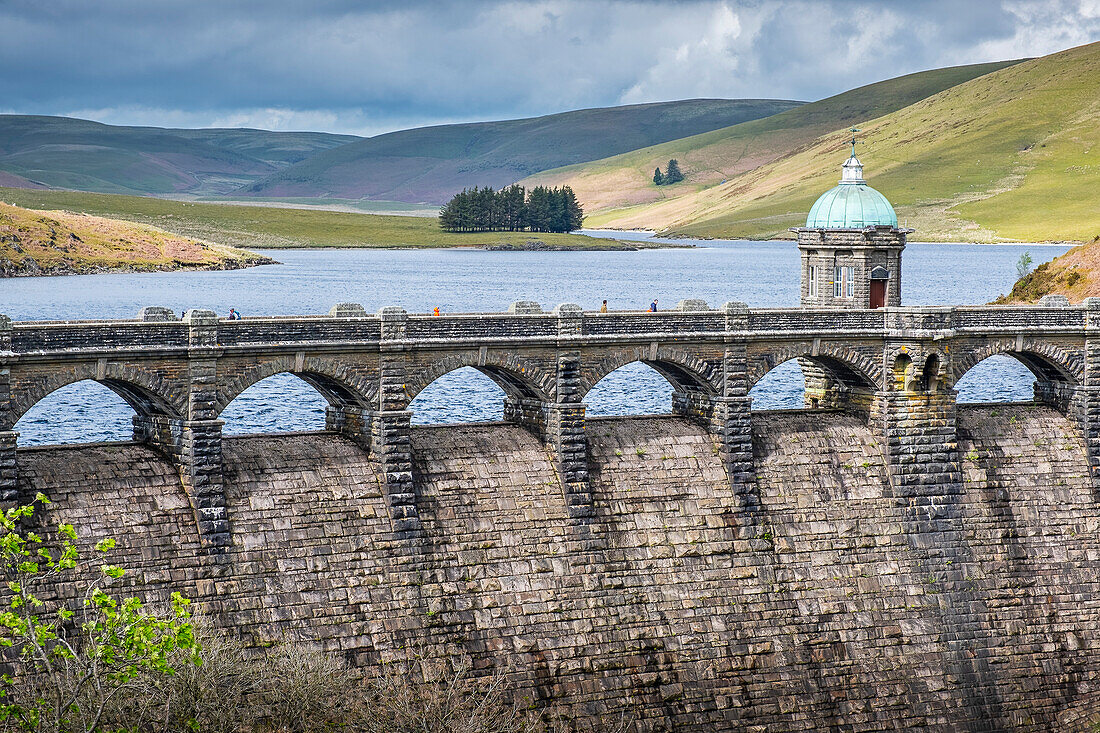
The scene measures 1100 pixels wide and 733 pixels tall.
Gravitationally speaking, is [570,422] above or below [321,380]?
below

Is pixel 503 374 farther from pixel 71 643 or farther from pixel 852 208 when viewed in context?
pixel 852 208

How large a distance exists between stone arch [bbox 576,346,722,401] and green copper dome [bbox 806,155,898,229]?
14.4m

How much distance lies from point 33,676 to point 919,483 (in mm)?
39929

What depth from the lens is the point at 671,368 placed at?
64.8 meters

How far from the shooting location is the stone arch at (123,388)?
48469 mm

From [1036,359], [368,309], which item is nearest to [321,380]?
[1036,359]

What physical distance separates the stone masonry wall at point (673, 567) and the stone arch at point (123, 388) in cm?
214

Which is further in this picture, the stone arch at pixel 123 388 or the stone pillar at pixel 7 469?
the stone arch at pixel 123 388

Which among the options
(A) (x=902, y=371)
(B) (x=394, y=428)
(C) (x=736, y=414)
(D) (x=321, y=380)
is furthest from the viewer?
(A) (x=902, y=371)

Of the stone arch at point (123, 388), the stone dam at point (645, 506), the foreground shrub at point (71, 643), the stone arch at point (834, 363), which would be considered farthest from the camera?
the stone arch at point (834, 363)

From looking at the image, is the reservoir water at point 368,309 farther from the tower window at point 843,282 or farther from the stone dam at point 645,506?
the stone dam at point 645,506

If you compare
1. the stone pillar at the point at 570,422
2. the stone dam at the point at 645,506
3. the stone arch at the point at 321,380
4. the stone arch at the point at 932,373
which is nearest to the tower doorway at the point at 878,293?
the stone dam at the point at 645,506

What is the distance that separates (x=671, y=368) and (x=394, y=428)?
15.0 m

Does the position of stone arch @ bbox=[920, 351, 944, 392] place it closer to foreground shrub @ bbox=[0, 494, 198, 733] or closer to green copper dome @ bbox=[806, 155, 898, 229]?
green copper dome @ bbox=[806, 155, 898, 229]
